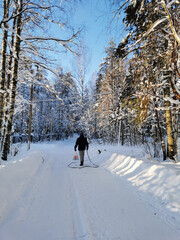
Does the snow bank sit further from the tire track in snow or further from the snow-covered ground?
the tire track in snow

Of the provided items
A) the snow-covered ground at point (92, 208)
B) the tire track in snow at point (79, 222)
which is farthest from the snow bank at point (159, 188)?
the tire track in snow at point (79, 222)

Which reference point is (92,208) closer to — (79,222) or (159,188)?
(79,222)

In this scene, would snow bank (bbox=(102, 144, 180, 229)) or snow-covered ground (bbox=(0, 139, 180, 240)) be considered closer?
snow-covered ground (bbox=(0, 139, 180, 240))

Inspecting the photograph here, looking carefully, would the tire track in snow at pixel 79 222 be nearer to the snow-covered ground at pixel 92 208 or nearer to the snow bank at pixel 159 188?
the snow-covered ground at pixel 92 208

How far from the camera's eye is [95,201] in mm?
3262

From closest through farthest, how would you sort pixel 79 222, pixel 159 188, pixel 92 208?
1. pixel 79 222
2. pixel 92 208
3. pixel 159 188

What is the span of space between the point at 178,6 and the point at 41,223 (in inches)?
224

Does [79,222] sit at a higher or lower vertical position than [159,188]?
lower

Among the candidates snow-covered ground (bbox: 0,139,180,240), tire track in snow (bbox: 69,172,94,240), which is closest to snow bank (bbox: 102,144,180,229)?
snow-covered ground (bbox: 0,139,180,240)

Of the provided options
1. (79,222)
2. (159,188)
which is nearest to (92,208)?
(79,222)

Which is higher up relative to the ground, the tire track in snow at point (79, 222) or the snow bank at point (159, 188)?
the snow bank at point (159, 188)

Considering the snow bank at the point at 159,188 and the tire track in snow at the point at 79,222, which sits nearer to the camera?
the tire track in snow at the point at 79,222

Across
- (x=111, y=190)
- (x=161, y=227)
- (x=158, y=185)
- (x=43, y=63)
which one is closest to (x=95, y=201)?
(x=111, y=190)

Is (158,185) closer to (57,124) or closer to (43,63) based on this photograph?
(43,63)
